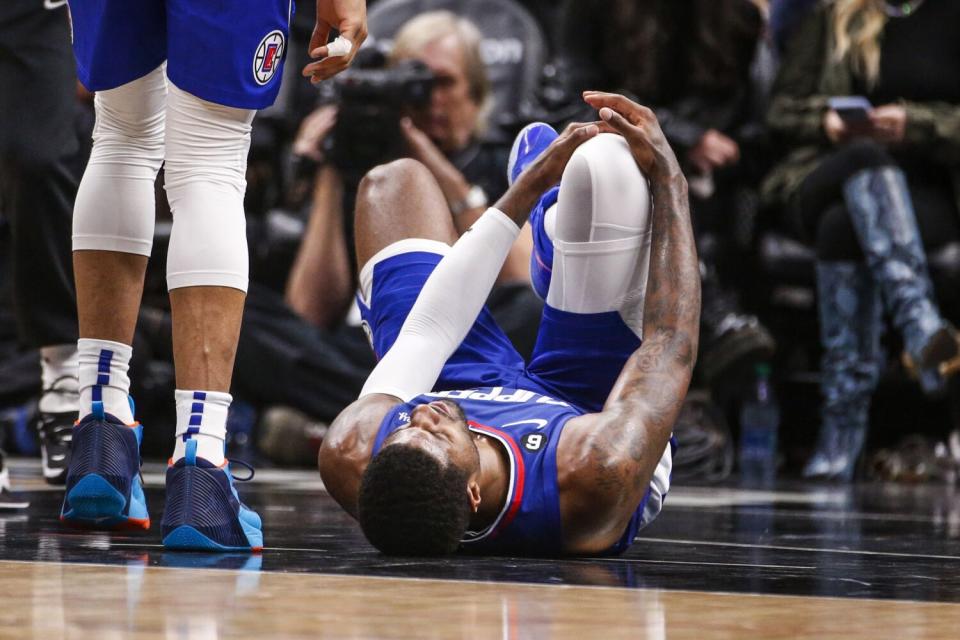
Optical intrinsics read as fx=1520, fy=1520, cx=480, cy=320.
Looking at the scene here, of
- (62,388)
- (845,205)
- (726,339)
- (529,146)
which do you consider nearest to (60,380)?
(62,388)

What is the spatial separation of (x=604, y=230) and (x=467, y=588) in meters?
0.70

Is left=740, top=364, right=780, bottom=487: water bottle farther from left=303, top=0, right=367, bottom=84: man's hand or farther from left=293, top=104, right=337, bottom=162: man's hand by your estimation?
left=303, top=0, right=367, bottom=84: man's hand

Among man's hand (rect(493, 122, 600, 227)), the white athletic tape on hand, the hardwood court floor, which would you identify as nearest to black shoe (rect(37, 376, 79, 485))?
the hardwood court floor

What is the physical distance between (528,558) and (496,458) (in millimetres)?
119

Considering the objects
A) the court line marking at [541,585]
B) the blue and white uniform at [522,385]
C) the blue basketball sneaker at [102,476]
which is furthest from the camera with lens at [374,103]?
the court line marking at [541,585]

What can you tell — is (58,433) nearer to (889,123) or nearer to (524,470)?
(524,470)

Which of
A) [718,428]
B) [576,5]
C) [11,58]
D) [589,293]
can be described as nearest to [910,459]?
[718,428]

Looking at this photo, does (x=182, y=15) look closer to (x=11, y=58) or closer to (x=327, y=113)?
(x=11, y=58)

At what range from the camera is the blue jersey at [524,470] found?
1696mm

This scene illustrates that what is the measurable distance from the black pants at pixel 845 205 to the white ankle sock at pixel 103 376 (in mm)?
2647

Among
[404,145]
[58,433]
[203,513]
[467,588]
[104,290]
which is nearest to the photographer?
[467,588]

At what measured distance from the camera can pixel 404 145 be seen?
165 inches

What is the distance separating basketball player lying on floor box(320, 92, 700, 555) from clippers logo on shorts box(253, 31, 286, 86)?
1.22 feet

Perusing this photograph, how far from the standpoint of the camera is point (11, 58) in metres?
2.39
